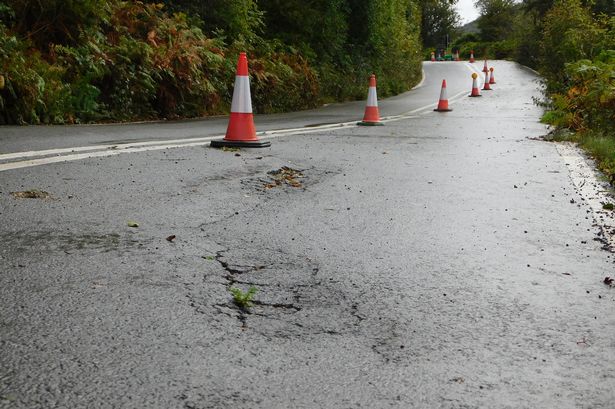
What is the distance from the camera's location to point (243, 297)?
307cm

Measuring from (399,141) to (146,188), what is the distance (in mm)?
5396

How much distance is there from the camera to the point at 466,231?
4.56 meters

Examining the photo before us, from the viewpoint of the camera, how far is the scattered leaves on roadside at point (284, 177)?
19.6 ft

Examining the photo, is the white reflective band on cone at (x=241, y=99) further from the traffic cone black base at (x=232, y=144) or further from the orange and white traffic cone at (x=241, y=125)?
the traffic cone black base at (x=232, y=144)

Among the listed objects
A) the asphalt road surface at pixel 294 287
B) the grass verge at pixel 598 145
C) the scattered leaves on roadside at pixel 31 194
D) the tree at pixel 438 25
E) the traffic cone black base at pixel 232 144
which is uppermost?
the tree at pixel 438 25

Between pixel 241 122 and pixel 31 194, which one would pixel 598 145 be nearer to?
pixel 241 122

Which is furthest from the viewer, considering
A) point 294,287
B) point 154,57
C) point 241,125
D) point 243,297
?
point 154,57

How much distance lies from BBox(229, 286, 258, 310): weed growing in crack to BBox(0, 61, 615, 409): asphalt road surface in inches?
1.7

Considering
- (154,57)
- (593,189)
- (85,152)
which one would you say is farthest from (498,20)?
(85,152)

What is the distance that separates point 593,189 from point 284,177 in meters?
2.65

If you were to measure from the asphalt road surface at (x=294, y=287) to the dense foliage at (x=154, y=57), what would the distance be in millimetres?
4445

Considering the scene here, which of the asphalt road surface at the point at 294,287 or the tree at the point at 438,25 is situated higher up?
the tree at the point at 438,25

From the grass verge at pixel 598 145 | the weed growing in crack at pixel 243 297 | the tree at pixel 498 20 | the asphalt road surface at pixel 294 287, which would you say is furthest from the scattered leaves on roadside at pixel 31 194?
the tree at pixel 498 20

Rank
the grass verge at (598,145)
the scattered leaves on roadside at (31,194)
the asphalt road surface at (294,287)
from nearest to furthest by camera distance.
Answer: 1. the asphalt road surface at (294,287)
2. the scattered leaves on roadside at (31,194)
3. the grass verge at (598,145)
